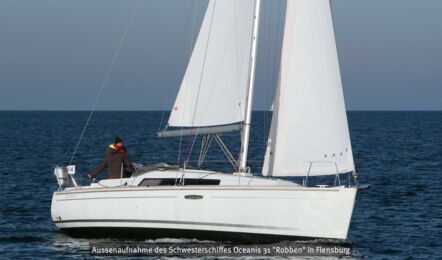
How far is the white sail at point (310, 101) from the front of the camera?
23.3 metres

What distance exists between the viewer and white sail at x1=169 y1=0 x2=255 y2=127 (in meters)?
24.5

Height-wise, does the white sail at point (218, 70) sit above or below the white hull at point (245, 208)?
above

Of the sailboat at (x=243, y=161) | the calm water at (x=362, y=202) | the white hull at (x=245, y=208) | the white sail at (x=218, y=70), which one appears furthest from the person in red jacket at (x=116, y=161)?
the calm water at (x=362, y=202)

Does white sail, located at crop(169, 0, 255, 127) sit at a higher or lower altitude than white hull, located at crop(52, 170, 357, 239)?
higher

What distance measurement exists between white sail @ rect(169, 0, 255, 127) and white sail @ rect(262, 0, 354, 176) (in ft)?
4.33

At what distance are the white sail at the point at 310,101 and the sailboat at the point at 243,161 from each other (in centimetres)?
2

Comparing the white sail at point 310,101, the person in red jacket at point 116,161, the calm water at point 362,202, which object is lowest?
the calm water at point 362,202

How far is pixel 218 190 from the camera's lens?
74.1 ft

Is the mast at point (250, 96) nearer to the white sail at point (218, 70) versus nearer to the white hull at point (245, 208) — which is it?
the white sail at point (218, 70)

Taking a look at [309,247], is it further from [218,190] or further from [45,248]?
[45,248]

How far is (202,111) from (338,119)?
3340 mm

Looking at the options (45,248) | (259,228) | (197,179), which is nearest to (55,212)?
(45,248)

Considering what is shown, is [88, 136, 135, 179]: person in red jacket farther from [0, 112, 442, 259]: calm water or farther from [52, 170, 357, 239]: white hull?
[0, 112, 442, 259]: calm water

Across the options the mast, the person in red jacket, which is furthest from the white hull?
the person in red jacket
